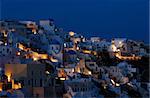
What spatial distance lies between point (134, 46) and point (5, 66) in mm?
17357

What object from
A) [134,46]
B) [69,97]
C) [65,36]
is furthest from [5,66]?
[134,46]

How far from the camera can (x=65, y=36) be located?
1280 inches

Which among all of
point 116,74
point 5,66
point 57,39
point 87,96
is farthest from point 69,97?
point 57,39

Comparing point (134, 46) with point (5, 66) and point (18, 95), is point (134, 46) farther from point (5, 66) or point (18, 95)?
point (18, 95)

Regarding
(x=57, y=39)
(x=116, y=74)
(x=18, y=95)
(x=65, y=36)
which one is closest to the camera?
(x=18, y=95)

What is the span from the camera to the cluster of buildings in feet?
59.8

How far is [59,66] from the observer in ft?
75.4

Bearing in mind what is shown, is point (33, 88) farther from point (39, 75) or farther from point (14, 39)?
point (14, 39)

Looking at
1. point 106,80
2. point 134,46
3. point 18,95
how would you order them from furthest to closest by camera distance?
point 134,46, point 106,80, point 18,95

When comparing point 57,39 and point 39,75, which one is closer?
point 39,75

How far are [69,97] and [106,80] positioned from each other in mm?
5361

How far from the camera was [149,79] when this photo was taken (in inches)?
1009

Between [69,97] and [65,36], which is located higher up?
[65,36]

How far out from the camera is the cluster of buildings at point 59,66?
18234 mm
